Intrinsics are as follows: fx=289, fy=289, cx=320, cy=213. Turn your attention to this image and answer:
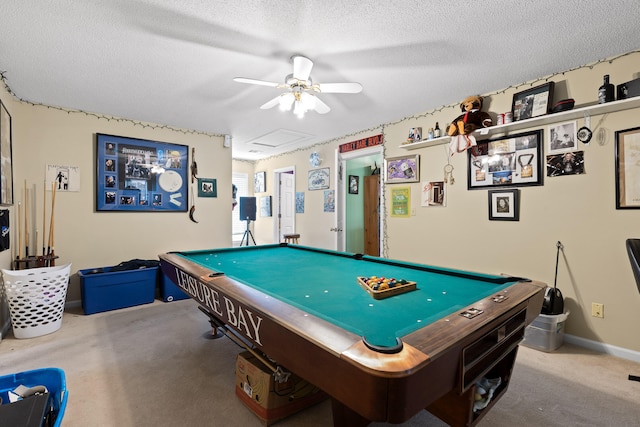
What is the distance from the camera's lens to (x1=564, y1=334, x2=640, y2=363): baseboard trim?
2.10m

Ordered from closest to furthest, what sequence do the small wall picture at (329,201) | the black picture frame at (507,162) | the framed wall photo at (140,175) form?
the black picture frame at (507,162) → the framed wall photo at (140,175) → the small wall picture at (329,201)

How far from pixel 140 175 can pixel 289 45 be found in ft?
9.07

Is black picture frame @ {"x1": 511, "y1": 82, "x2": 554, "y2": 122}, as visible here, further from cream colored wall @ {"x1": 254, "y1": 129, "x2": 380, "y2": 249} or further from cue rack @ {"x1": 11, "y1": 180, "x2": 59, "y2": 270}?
cue rack @ {"x1": 11, "y1": 180, "x2": 59, "y2": 270}

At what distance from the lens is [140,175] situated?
144 inches

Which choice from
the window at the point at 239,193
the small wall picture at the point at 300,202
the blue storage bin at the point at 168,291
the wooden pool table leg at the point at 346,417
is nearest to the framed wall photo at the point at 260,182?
the window at the point at 239,193

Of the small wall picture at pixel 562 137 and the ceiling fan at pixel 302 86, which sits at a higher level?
the ceiling fan at pixel 302 86

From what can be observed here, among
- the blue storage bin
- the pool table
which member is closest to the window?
the blue storage bin

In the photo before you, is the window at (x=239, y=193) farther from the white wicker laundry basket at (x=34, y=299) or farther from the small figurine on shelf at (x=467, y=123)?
the small figurine on shelf at (x=467, y=123)

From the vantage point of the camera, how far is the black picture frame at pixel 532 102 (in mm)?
2350

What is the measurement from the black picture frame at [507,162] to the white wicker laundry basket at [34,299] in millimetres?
4032

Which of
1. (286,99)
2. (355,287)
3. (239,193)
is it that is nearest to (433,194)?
(286,99)

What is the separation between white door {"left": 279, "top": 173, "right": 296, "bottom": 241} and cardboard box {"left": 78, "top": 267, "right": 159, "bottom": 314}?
102 inches

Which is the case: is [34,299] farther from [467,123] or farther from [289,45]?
[467,123]

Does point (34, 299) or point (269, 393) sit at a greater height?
point (34, 299)
